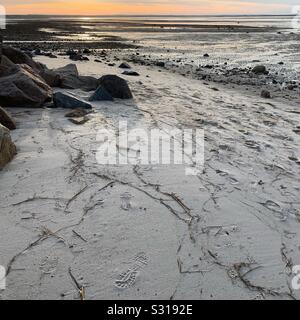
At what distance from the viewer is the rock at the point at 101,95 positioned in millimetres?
7626

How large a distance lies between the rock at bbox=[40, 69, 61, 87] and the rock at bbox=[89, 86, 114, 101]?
1.62m

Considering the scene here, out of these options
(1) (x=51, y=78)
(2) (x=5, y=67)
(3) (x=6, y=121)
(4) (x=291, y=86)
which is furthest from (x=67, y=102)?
(4) (x=291, y=86)

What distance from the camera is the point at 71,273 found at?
295cm

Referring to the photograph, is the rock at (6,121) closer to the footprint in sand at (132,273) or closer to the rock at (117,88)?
the rock at (117,88)

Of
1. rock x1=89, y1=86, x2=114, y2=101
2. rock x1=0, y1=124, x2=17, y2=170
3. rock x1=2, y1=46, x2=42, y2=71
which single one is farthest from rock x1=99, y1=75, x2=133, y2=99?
rock x1=0, y1=124, x2=17, y2=170

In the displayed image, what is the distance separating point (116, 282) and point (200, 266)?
2.34 ft

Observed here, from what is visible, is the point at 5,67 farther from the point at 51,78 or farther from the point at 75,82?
the point at 75,82

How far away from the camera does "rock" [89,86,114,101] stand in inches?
300

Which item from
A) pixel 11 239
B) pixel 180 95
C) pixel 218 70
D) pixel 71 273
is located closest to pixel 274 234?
pixel 71 273

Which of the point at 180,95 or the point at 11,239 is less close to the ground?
the point at 180,95

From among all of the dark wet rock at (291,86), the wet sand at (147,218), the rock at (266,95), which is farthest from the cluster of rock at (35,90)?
the dark wet rock at (291,86)

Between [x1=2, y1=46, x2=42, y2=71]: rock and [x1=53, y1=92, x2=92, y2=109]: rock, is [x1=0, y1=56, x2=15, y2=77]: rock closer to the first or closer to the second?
[x1=2, y1=46, x2=42, y2=71]: rock
